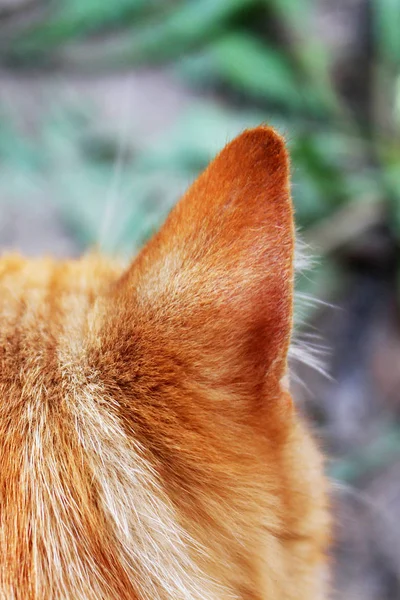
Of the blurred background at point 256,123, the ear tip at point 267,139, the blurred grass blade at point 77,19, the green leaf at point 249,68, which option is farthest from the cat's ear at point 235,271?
the blurred grass blade at point 77,19

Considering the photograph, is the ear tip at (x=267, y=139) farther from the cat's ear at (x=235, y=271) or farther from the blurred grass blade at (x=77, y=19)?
the blurred grass blade at (x=77, y=19)

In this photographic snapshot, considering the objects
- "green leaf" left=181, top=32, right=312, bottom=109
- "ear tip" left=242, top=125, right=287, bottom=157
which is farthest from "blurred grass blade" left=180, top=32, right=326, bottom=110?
"ear tip" left=242, top=125, right=287, bottom=157

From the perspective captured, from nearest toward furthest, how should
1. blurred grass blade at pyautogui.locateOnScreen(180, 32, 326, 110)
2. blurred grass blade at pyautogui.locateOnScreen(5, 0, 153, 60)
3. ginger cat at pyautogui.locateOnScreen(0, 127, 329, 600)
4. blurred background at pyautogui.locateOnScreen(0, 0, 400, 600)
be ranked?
1. ginger cat at pyautogui.locateOnScreen(0, 127, 329, 600)
2. blurred background at pyautogui.locateOnScreen(0, 0, 400, 600)
3. blurred grass blade at pyautogui.locateOnScreen(180, 32, 326, 110)
4. blurred grass blade at pyautogui.locateOnScreen(5, 0, 153, 60)

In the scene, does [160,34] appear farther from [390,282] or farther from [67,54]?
[390,282]

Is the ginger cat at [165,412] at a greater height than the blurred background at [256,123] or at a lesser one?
lesser

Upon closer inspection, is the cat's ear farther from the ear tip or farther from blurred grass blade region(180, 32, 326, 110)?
blurred grass blade region(180, 32, 326, 110)

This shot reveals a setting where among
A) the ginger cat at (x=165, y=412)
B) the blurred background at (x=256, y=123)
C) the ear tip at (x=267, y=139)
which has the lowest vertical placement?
the ginger cat at (x=165, y=412)

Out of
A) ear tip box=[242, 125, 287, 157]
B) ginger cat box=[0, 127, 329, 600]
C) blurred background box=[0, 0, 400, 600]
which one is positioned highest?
blurred background box=[0, 0, 400, 600]

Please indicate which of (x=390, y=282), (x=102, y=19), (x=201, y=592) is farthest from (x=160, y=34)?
(x=201, y=592)
